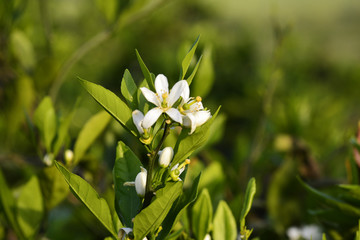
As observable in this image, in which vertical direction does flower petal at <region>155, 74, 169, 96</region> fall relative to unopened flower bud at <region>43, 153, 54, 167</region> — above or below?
above

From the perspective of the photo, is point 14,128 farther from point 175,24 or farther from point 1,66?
point 175,24

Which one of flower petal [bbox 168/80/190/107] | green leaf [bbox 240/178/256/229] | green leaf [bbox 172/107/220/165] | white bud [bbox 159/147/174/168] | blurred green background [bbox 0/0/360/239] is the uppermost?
flower petal [bbox 168/80/190/107]

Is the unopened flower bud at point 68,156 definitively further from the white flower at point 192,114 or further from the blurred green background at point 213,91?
the white flower at point 192,114

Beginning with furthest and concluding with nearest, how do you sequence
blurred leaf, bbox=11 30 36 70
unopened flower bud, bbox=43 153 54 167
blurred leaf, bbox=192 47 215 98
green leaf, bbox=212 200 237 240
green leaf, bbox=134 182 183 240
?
blurred leaf, bbox=11 30 36 70 < blurred leaf, bbox=192 47 215 98 < unopened flower bud, bbox=43 153 54 167 < green leaf, bbox=212 200 237 240 < green leaf, bbox=134 182 183 240

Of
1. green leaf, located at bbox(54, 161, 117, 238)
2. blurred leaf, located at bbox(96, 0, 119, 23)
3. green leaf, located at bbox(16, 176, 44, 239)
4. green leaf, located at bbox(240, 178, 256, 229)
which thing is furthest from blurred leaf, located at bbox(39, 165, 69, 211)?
blurred leaf, located at bbox(96, 0, 119, 23)

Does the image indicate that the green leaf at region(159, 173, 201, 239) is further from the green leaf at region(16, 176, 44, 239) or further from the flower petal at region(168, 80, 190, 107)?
the green leaf at region(16, 176, 44, 239)

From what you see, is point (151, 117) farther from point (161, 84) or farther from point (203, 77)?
point (203, 77)

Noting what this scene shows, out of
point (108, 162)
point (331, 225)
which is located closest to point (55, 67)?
point (108, 162)

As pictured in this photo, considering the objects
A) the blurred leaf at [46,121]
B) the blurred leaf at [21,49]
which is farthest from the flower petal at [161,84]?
the blurred leaf at [21,49]

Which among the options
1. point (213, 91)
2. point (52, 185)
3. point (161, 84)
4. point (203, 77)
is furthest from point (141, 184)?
point (213, 91)
